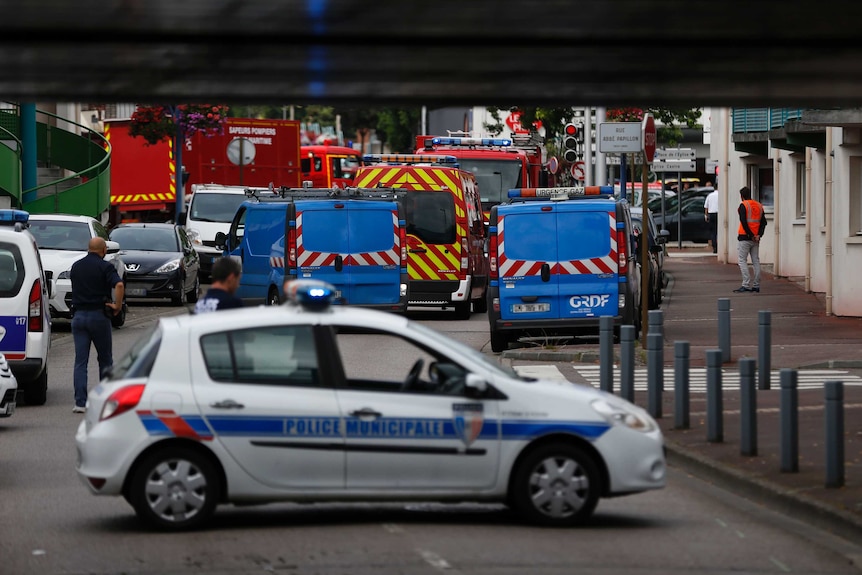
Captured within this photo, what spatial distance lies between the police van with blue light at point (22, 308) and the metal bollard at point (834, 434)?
835 cm

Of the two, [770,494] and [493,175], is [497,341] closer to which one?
[770,494]

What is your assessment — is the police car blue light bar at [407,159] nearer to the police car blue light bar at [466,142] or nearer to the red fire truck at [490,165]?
the red fire truck at [490,165]

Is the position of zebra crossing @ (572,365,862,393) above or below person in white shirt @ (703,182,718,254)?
below

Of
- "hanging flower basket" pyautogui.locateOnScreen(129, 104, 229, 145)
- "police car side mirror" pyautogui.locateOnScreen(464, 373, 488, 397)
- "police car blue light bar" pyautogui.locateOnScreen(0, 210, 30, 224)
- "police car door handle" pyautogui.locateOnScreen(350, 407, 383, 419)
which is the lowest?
"police car door handle" pyautogui.locateOnScreen(350, 407, 383, 419)

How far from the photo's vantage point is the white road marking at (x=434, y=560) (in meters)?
8.76

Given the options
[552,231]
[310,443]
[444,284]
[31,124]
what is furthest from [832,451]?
[31,124]

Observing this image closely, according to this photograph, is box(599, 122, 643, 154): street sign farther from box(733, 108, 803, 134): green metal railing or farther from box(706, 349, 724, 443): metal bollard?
box(733, 108, 803, 134): green metal railing

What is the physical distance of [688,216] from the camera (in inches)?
2208

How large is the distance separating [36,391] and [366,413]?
7883 mm

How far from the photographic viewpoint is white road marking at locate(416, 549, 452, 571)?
8.76 metres

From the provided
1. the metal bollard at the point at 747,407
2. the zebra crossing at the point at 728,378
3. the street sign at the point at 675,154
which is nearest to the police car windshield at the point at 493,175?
the zebra crossing at the point at 728,378

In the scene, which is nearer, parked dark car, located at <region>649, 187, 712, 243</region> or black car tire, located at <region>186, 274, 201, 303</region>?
black car tire, located at <region>186, 274, 201, 303</region>

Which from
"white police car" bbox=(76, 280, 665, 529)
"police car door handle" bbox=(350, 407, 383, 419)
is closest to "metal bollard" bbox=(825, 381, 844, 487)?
Result: "white police car" bbox=(76, 280, 665, 529)

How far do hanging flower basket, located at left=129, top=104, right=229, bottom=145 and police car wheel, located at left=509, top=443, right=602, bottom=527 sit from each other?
35.3 meters
